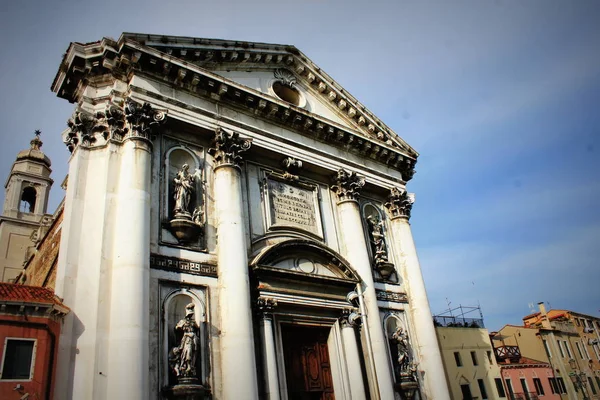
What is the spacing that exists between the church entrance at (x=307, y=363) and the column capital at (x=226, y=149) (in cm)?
449

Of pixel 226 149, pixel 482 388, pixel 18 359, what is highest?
pixel 226 149

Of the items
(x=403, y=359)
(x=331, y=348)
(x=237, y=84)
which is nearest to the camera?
(x=331, y=348)

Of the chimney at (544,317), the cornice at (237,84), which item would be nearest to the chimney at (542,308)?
the chimney at (544,317)

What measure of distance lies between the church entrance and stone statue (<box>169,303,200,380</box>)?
300cm

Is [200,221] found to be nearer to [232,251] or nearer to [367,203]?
[232,251]

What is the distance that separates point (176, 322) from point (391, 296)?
303 inches

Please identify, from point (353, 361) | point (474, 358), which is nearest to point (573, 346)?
point (474, 358)

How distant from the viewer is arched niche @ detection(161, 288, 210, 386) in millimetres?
9812

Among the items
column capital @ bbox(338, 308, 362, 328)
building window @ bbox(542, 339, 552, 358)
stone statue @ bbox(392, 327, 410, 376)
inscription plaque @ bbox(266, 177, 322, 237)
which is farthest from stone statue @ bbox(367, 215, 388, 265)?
building window @ bbox(542, 339, 552, 358)

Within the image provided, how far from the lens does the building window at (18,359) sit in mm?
8602

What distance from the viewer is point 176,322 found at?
1047 centimetres

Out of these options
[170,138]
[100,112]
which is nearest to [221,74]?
[170,138]

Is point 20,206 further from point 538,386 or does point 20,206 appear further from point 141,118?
point 538,386

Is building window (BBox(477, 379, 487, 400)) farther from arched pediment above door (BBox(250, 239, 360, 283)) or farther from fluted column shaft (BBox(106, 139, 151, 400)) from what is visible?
fluted column shaft (BBox(106, 139, 151, 400))
